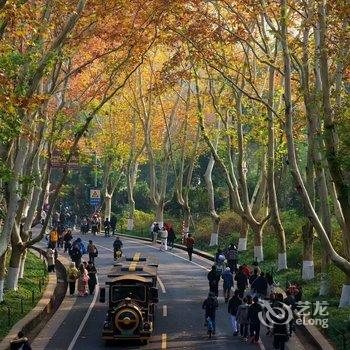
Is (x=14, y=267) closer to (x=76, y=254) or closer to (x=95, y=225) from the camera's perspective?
(x=76, y=254)

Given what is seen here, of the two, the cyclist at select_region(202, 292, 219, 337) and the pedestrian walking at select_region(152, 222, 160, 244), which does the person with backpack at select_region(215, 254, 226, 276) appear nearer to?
the cyclist at select_region(202, 292, 219, 337)

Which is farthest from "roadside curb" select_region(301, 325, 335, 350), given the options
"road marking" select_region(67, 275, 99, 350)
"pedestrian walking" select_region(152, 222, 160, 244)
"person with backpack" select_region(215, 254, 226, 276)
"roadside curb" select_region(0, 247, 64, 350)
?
"pedestrian walking" select_region(152, 222, 160, 244)

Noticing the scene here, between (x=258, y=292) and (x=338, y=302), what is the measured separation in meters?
2.72

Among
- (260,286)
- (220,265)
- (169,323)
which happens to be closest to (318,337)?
(260,286)

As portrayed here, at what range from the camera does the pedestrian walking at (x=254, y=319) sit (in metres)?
21.6

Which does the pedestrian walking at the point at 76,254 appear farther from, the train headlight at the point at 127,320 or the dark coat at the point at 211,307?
the train headlight at the point at 127,320

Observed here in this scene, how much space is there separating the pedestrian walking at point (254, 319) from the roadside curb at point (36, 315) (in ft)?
21.6

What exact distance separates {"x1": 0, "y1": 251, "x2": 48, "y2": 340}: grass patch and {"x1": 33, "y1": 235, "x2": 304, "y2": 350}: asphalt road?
1042 mm

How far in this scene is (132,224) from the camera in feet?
200

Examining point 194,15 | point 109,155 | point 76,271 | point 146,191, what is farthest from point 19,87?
point 146,191

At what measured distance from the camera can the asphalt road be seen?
21828 millimetres

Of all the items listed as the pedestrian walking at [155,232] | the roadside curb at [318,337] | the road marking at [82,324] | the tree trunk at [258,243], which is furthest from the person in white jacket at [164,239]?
the roadside curb at [318,337]

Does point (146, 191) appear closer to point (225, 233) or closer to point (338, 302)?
point (225, 233)

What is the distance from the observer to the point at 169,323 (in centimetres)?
2472
